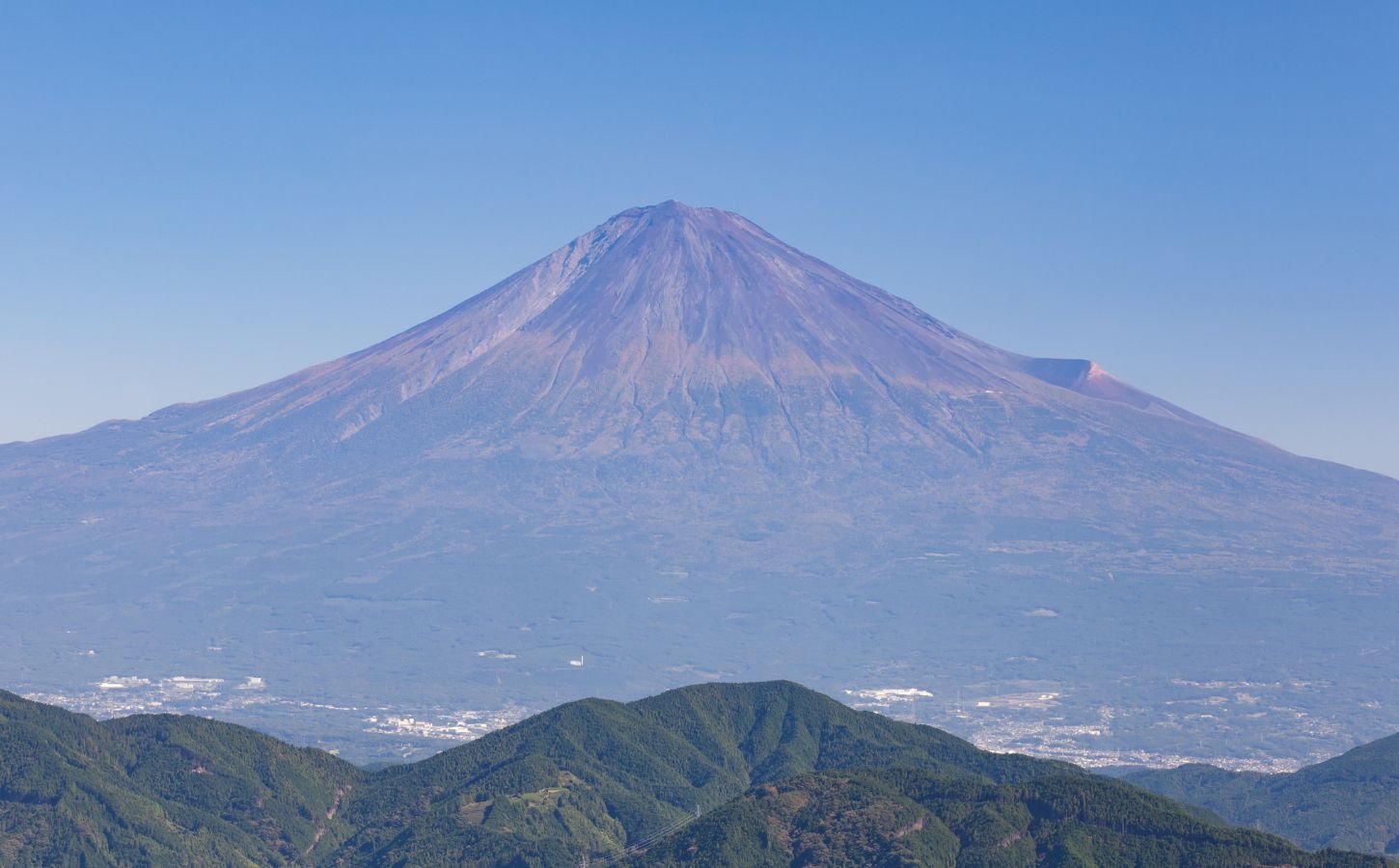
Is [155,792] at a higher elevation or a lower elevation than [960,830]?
lower

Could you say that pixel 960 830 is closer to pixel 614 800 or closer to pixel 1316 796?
pixel 614 800

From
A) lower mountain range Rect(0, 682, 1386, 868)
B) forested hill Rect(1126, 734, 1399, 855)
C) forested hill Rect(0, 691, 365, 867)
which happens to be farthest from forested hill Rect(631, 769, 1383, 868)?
forested hill Rect(1126, 734, 1399, 855)

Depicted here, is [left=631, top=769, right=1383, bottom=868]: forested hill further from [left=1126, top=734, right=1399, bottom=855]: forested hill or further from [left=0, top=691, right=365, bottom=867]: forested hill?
[left=1126, top=734, right=1399, bottom=855]: forested hill

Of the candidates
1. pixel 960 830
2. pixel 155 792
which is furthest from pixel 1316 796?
pixel 155 792

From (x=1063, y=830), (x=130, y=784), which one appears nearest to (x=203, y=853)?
(x=130, y=784)

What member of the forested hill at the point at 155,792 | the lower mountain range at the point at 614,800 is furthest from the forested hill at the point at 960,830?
the forested hill at the point at 155,792

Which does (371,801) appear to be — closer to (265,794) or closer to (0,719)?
(265,794)

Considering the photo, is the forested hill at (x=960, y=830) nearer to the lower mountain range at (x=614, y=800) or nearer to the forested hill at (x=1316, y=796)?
the lower mountain range at (x=614, y=800)
